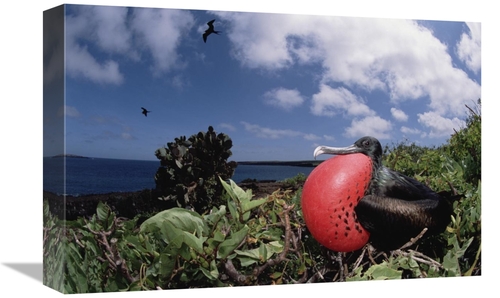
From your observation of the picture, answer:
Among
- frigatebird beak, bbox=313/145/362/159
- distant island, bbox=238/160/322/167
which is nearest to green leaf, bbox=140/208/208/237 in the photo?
distant island, bbox=238/160/322/167

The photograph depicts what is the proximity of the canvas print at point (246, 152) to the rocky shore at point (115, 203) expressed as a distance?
10 millimetres

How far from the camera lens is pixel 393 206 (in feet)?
21.9

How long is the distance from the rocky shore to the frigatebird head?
23.6 inches

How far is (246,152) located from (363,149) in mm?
911

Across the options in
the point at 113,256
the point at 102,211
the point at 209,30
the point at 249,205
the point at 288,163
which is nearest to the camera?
the point at 113,256

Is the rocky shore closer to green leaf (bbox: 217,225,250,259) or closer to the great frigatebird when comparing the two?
green leaf (bbox: 217,225,250,259)

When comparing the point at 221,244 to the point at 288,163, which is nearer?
the point at 221,244

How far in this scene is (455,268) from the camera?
698cm

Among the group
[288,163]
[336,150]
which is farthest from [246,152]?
[336,150]

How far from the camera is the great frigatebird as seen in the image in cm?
667

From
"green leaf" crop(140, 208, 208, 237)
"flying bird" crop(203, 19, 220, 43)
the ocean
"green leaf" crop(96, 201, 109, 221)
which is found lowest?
"green leaf" crop(140, 208, 208, 237)

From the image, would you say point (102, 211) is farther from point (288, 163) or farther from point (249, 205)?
point (288, 163)

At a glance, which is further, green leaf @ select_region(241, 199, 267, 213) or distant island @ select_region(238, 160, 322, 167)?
distant island @ select_region(238, 160, 322, 167)

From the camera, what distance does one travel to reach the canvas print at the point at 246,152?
6.24 meters
